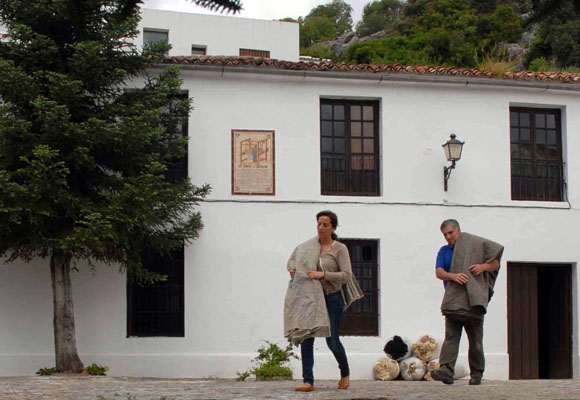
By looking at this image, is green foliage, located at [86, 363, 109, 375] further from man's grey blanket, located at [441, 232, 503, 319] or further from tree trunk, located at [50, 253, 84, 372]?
man's grey blanket, located at [441, 232, 503, 319]

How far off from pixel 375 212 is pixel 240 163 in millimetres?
2268

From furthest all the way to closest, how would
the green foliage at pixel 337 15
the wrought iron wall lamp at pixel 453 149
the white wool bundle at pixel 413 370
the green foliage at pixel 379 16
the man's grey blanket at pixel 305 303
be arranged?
the green foliage at pixel 337 15 → the green foliage at pixel 379 16 → the wrought iron wall lamp at pixel 453 149 → the white wool bundle at pixel 413 370 → the man's grey blanket at pixel 305 303

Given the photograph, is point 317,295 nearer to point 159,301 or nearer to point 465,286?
point 465,286

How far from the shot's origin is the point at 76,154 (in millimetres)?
12516

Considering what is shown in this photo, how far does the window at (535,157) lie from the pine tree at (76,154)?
5.60 m

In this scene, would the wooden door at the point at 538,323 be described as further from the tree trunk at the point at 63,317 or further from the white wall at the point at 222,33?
the white wall at the point at 222,33

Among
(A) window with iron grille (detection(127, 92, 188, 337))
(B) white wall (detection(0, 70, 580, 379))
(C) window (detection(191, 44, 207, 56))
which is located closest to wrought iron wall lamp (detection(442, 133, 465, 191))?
(B) white wall (detection(0, 70, 580, 379))

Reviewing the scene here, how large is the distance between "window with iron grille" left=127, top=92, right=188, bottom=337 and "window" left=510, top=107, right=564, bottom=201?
5483 mm

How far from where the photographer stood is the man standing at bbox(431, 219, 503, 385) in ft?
29.4

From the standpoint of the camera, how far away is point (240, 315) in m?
14.6

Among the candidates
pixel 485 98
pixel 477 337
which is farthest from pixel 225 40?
pixel 477 337

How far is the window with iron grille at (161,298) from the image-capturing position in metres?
14.5

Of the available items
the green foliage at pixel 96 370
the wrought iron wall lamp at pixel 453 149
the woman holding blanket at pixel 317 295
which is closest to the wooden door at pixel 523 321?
the wrought iron wall lamp at pixel 453 149

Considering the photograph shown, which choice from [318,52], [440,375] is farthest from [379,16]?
[440,375]
